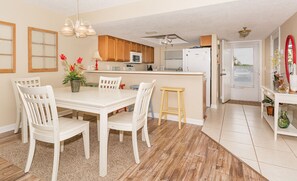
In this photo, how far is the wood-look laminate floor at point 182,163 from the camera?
1.74m

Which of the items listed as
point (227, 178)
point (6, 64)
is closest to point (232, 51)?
point (227, 178)

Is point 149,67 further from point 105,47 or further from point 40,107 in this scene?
point 40,107

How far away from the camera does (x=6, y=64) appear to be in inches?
116

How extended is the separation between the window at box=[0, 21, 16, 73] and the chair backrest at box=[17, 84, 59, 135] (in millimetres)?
1739

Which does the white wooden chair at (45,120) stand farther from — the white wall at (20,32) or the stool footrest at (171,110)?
the stool footrest at (171,110)

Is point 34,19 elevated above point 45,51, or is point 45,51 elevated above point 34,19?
point 34,19

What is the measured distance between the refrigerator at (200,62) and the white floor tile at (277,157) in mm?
2657

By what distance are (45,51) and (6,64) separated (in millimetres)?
781

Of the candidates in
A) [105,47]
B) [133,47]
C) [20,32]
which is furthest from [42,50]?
[133,47]

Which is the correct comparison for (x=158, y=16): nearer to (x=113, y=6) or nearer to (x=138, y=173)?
(x=113, y=6)

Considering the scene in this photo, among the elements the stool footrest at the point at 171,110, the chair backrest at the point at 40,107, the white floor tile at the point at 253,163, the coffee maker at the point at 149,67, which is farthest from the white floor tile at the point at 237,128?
the coffee maker at the point at 149,67

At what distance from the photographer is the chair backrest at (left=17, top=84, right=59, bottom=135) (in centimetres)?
158

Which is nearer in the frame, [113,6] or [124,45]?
[113,6]

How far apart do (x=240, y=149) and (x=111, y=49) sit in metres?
4.11
